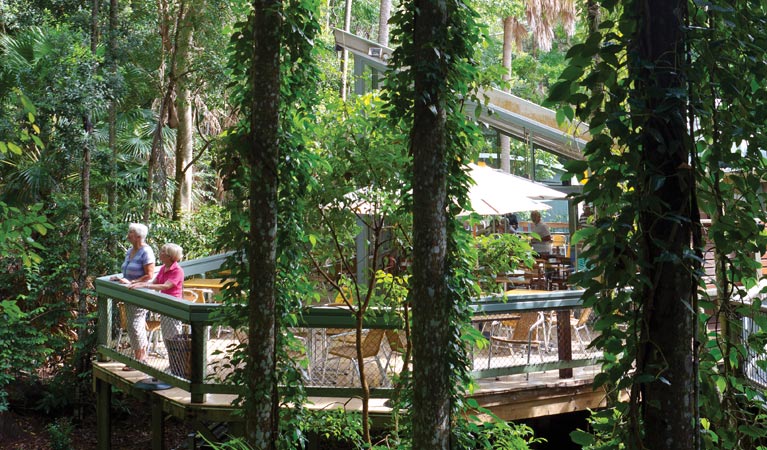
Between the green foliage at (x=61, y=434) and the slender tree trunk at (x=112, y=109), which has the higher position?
the slender tree trunk at (x=112, y=109)

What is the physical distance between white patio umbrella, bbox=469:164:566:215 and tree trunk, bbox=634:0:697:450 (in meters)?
7.07

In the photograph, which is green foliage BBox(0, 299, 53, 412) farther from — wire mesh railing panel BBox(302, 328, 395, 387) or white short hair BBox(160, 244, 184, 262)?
wire mesh railing panel BBox(302, 328, 395, 387)

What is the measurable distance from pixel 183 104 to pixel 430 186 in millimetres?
14098

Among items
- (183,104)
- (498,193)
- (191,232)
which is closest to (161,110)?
(183,104)

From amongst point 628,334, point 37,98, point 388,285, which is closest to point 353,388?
point 388,285

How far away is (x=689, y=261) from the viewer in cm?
227

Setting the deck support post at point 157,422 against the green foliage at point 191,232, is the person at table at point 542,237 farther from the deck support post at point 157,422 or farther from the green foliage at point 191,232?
the deck support post at point 157,422

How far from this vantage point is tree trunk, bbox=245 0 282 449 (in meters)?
4.81

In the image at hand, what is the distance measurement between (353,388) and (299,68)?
128 inches

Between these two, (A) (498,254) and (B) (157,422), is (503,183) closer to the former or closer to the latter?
(A) (498,254)

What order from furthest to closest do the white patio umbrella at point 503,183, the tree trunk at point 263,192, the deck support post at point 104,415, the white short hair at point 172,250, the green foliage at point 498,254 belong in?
the deck support post at point 104,415 < the white patio umbrella at point 503,183 < the white short hair at point 172,250 < the green foliage at point 498,254 < the tree trunk at point 263,192

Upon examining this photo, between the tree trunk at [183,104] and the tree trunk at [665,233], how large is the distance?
1392 cm

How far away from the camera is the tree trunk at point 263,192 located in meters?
4.81

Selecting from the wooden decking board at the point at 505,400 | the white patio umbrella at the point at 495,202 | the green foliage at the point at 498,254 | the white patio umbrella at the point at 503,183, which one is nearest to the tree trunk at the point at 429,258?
the green foliage at the point at 498,254
